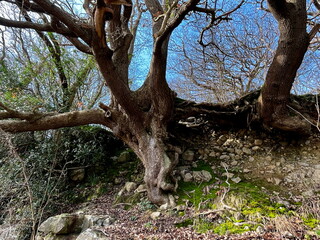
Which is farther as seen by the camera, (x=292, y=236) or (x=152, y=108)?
(x=152, y=108)

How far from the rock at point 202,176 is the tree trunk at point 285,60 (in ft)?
4.93

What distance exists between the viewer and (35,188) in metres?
3.77

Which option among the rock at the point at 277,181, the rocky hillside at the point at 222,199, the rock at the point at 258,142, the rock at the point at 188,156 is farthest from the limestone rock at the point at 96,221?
the rock at the point at 258,142

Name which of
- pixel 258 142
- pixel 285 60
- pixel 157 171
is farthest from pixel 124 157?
pixel 285 60

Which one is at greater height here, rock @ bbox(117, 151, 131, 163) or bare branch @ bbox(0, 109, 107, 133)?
bare branch @ bbox(0, 109, 107, 133)

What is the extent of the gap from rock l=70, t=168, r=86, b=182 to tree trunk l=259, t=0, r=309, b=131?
167 inches

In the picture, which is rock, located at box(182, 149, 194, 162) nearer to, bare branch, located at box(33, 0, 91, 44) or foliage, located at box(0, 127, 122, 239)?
foliage, located at box(0, 127, 122, 239)

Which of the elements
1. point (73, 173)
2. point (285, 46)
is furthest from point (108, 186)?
point (285, 46)

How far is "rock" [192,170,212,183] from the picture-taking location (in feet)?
10.5

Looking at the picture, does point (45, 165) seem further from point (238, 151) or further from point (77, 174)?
point (238, 151)

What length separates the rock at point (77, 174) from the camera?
4.42m

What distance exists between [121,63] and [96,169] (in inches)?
104

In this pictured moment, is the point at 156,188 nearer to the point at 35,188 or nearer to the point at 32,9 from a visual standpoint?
the point at 35,188

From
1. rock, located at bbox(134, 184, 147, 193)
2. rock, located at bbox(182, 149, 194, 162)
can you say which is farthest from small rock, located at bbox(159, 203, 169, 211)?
rock, located at bbox(182, 149, 194, 162)
